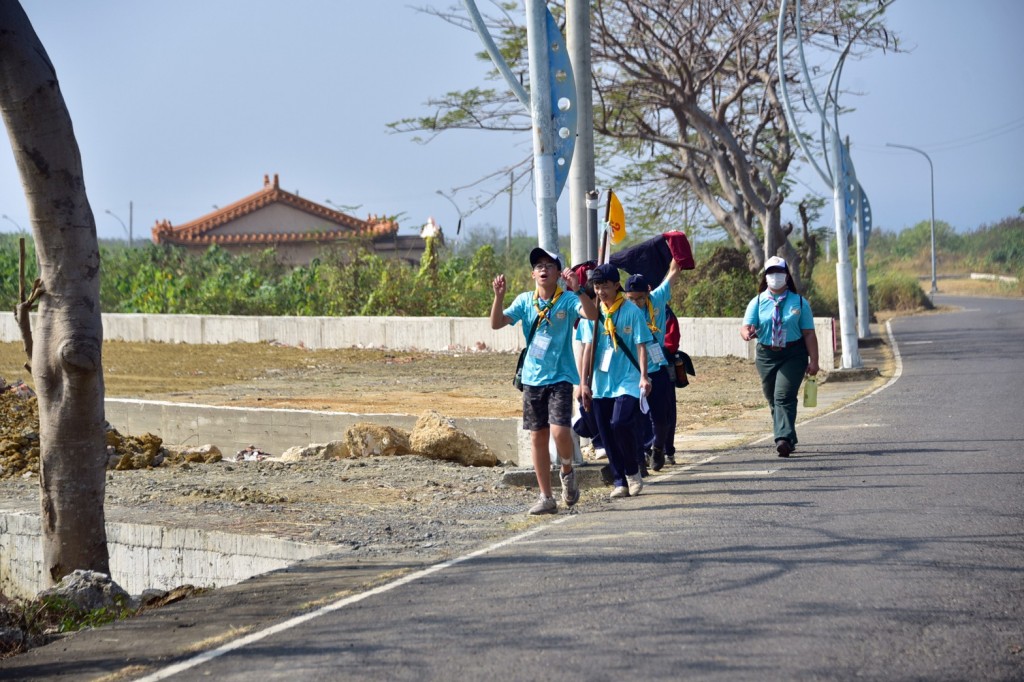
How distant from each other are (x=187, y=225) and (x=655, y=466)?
4895 cm

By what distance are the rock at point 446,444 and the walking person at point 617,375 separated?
3925 millimetres

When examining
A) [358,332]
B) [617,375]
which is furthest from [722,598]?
[358,332]

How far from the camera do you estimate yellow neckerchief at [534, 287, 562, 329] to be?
9133 mm

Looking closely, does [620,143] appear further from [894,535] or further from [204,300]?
[894,535]

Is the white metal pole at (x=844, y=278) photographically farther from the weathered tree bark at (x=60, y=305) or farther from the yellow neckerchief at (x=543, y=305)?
the weathered tree bark at (x=60, y=305)

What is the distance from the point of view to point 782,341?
11.9 meters

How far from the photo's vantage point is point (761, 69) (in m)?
31.6

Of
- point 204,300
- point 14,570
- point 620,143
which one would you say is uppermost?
point 620,143

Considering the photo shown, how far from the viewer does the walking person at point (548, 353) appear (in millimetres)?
9125

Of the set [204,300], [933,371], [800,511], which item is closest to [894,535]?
[800,511]

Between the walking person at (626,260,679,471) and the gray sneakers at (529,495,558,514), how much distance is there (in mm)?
1799

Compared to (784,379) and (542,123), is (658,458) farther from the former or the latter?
(542,123)

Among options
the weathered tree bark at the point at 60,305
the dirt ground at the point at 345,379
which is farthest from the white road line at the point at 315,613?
the dirt ground at the point at 345,379

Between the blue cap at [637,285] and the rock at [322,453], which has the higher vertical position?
the blue cap at [637,285]
